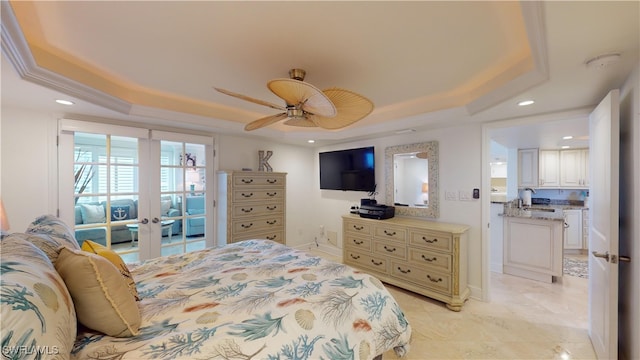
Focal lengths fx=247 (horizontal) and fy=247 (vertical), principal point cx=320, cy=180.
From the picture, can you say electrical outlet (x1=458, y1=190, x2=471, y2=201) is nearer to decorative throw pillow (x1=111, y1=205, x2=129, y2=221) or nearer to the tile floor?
the tile floor

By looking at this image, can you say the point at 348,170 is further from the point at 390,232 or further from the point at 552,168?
the point at 552,168

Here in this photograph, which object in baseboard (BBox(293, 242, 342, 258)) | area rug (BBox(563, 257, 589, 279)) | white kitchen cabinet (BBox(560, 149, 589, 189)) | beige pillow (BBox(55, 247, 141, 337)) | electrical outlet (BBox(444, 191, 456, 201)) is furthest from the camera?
white kitchen cabinet (BBox(560, 149, 589, 189))

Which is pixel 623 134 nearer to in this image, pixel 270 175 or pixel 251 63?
pixel 251 63

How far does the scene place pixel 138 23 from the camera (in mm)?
1489

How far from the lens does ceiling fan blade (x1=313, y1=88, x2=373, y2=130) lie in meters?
1.69

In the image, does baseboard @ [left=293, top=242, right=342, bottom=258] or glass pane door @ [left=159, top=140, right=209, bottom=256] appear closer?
glass pane door @ [left=159, top=140, right=209, bottom=256]

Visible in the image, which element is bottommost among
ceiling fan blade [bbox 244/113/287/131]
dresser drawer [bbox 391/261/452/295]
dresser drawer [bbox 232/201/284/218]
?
dresser drawer [bbox 391/261/452/295]

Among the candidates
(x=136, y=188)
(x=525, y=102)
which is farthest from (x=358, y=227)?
(x=136, y=188)

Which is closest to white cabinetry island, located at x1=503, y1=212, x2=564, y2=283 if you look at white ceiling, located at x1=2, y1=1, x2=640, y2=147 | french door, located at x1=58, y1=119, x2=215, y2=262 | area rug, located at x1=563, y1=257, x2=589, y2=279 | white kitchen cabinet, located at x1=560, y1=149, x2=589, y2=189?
area rug, located at x1=563, y1=257, x2=589, y2=279

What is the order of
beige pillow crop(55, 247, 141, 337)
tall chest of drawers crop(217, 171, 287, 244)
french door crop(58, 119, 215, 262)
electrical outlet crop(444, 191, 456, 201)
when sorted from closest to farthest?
beige pillow crop(55, 247, 141, 337), french door crop(58, 119, 215, 262), electrical outlet crop(444, 191, 456, 201), tall chest of drawers crop(217, 171, 287, 244)

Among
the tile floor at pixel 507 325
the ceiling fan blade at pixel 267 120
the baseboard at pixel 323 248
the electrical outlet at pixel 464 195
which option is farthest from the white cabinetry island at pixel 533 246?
the ceiling fan blade at pixel 267 120

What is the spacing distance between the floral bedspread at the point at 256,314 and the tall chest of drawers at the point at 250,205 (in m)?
1.50

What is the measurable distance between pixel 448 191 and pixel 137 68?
11.8 feet

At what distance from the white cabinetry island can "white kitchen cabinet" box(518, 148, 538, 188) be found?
2038 millimetres
